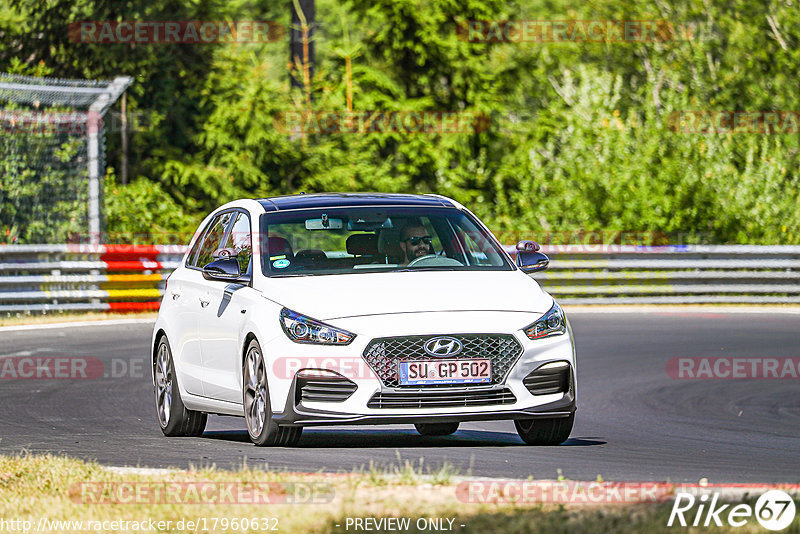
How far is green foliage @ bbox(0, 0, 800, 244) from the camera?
1235 inches

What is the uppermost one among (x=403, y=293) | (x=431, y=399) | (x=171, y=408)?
(x=403, y=293)

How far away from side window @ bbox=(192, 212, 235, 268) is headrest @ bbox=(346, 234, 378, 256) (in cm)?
130

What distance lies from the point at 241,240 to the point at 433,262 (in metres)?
1.41

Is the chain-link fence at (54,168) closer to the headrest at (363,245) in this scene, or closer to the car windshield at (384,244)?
the car windshield at (384,244)

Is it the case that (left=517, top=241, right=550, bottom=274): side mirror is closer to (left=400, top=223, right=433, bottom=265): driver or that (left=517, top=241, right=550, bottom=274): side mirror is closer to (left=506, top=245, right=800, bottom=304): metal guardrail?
(left=400, top=223, right=433, bottom=265): driver

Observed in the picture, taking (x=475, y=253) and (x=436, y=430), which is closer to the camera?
(x=475, y=253)

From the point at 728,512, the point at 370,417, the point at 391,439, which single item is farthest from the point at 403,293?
the point at 728,512

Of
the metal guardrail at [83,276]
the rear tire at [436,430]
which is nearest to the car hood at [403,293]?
the rear tire at [436,430]

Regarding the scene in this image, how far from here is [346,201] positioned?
1109cm

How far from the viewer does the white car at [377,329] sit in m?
9.38

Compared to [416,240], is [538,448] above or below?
below

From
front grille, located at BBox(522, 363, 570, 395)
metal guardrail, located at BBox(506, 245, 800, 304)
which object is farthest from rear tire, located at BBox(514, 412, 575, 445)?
metal guardrail, located at BBox(506, 245, 800, 304)

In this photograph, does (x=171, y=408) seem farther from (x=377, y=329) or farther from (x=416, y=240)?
(x=377, y=329)

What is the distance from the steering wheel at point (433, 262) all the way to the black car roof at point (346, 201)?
61 centimetres
